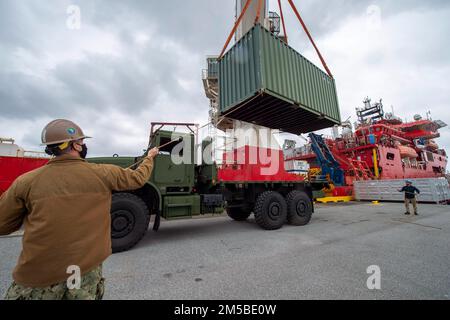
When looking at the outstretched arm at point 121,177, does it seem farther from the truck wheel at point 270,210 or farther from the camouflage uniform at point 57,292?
the truck wheel at point 270,210

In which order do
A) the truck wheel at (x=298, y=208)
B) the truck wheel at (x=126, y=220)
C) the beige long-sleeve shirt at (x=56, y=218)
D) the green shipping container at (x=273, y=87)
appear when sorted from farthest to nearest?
1. the truck wheel at (x=298, y=208)
2. the green shipping container at (x=273, y=87)
3. the truck wheel at (x=126, y=220)
4. the beige long-sleeve shirt at (x=56, y=218)

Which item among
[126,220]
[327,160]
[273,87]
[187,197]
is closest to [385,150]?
[327,160]

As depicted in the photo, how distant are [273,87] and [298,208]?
161 inches

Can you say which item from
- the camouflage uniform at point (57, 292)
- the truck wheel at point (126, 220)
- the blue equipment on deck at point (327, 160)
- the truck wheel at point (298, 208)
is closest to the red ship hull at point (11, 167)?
the truck wheel at point (126, 220)

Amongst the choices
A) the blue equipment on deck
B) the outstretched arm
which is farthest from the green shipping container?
the blue equipment on deck

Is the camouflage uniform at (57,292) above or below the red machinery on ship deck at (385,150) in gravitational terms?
below

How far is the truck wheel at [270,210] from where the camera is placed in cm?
572

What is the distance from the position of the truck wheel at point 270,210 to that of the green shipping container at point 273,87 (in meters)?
3.13

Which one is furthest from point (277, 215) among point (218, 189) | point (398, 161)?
point (398, 161)

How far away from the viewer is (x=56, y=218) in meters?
1.18

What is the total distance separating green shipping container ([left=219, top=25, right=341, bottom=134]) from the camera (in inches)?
248

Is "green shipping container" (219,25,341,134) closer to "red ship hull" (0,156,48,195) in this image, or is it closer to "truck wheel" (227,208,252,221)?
"truck wheel" (227,208,252,221)
